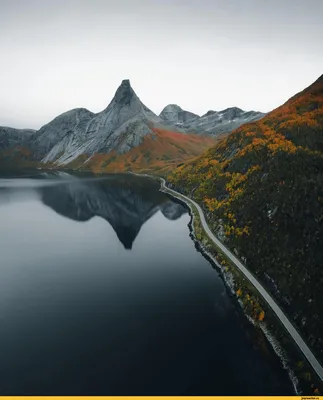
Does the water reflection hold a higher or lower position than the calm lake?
higher

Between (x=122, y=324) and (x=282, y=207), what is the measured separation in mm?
38861

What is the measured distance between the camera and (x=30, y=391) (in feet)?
98.8

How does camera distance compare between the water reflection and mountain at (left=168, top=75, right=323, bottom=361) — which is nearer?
mountain at (left=168, top=75, right=323, bottom=361)

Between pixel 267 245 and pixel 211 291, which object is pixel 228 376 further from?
pixel 267 245

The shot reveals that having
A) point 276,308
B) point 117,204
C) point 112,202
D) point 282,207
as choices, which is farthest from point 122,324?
point 112,202

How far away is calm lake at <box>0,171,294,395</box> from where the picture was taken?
3192cm

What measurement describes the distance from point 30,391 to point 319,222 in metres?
49.1

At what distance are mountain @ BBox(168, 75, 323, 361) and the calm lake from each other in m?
7.49

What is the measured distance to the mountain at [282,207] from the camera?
42.7 m

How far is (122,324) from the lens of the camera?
41594 millimetres

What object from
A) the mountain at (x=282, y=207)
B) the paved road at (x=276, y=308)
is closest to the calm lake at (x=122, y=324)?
the paved road at (x=276, y=308)

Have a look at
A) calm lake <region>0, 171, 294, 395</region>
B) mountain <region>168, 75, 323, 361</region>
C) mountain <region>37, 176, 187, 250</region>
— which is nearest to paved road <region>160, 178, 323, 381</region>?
mountain <region>168, 75, 323, 361</region>

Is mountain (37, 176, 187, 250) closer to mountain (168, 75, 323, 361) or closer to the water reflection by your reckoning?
the water reflection

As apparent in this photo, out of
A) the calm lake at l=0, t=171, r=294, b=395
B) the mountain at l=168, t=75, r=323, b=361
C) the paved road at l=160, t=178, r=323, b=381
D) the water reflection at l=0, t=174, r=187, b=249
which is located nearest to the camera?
the calm lake at l=0, t=171, r=294, b=395
